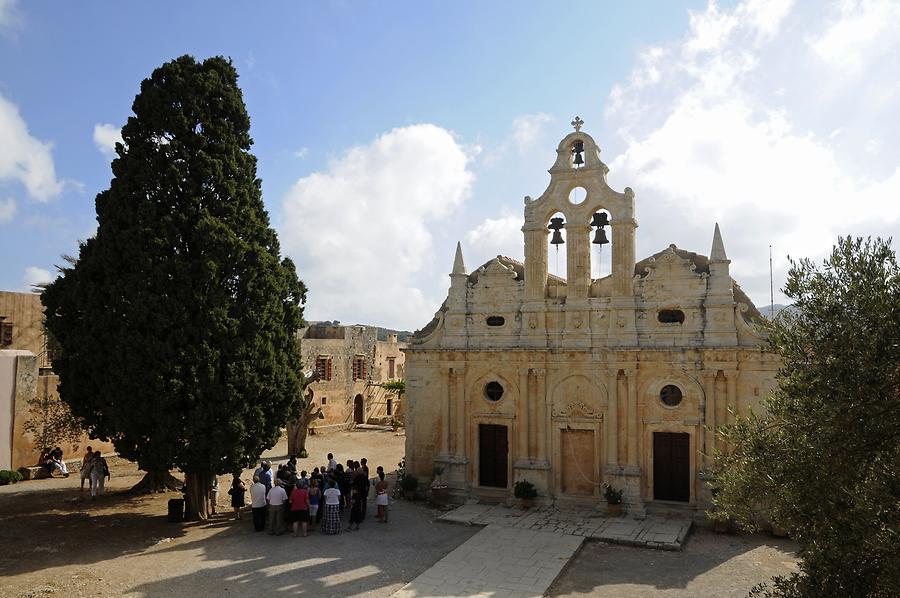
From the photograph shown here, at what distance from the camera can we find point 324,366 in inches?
1467

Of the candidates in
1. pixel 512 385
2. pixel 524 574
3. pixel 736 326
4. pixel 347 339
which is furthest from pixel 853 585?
pixel 347 339

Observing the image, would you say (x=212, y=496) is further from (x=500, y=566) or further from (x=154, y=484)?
(x=500, y=566)

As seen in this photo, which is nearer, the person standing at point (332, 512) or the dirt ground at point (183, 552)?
the dirt ground at point (183, 552)

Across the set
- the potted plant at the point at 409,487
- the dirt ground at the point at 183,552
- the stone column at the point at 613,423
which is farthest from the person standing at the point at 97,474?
the stone column at the point at 613,423

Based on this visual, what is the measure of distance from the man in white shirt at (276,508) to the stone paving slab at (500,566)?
172 inches

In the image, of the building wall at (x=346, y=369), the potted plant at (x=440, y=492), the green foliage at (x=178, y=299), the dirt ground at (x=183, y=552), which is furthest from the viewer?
the building wall at (x=346, y=369)

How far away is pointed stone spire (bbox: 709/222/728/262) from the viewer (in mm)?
17938

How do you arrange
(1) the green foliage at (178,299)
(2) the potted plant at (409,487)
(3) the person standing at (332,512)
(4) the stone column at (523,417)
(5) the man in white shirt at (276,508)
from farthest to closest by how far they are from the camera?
(2) the potted plant at (409,487)
(4) the stone column at (523,417)
(3) the person standing at (332,512)
(5) the man in white shirt at (276,508)
(1) the green foliage at (178,299)

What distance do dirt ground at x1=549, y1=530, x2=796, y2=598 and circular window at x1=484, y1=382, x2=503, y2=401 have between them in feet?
18.9

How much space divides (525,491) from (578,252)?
A: 7395mm

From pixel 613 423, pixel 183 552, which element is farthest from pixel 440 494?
pixel 183 552

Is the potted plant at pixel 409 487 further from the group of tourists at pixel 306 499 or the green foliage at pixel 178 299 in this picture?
the green foliage at pixel 178 299

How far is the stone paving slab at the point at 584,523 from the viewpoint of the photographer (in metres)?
15.7

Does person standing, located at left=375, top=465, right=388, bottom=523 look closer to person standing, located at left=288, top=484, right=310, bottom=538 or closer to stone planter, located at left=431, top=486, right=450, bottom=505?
person standing, located at left=288, top=484, right=310, bottom=538
